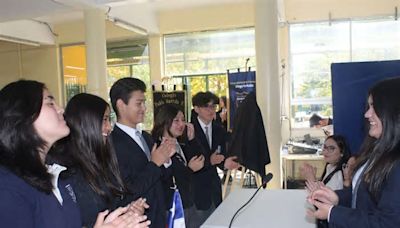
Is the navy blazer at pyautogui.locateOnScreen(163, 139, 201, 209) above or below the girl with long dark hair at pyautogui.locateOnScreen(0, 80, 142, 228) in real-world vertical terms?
below

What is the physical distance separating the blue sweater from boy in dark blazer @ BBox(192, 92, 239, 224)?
1.77 meters

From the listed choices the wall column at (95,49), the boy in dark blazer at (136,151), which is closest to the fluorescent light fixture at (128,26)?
the wall column at (95,49)

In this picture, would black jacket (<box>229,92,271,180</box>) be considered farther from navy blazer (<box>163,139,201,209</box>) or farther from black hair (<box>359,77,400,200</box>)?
black hair (<box>359,77,400,200</box>)

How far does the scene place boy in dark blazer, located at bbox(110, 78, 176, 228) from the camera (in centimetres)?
172

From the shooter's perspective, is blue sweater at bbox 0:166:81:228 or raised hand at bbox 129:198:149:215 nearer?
blue sweater at bbox 0:166:81:228

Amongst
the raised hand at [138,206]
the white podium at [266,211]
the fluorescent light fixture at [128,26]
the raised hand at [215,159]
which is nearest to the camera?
the white podium at [266,211]

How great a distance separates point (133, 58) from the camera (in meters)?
7.71

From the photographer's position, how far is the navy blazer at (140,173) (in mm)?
1700

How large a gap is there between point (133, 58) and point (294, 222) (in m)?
6.90

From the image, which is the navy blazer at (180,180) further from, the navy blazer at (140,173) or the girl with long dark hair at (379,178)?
the girl with long dark hair at (379,178)

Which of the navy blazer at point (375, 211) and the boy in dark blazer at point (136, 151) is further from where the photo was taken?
the boy in dark blazer at point (136, 151)

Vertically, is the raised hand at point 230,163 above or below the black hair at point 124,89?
below

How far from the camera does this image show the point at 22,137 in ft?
3.40

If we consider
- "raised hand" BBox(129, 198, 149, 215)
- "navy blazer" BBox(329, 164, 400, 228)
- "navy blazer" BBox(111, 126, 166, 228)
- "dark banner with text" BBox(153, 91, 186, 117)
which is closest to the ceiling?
"dark banner with text" BBox(153, 91, 186, 117)
